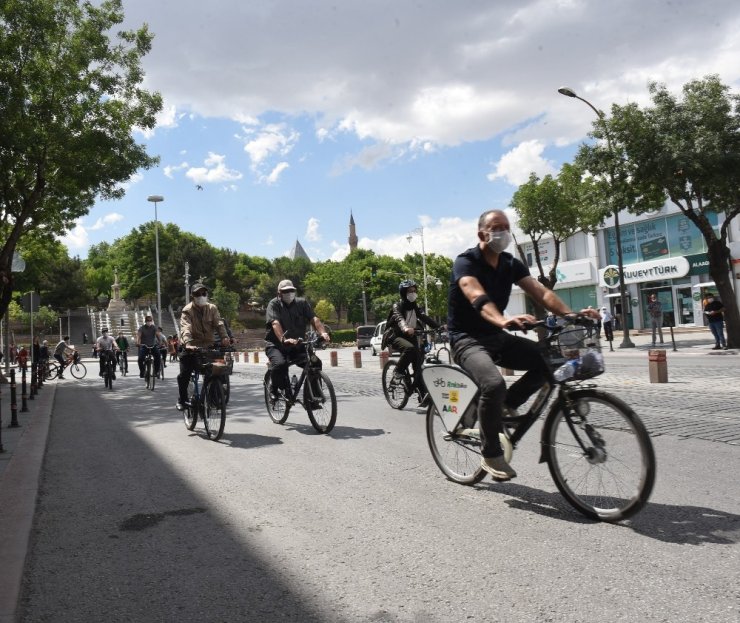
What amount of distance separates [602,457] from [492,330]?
1.05 m

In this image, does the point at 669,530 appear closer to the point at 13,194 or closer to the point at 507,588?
the point at 507,588

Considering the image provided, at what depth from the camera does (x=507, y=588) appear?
116 inches

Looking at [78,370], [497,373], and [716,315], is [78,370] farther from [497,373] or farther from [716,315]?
[497,373]

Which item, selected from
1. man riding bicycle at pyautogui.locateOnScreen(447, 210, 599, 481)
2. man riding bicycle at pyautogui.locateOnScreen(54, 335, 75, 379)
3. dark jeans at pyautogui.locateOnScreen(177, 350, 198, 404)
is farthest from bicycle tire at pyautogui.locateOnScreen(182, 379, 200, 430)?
man riding bicycle at pyautogui.locateOnScreen(54, 335, 75, 379)

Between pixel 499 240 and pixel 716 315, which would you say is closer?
pixel 499 240

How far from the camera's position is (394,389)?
973cm

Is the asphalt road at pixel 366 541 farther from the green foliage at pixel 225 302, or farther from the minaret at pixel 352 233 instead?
the minaret at pixel 352 233

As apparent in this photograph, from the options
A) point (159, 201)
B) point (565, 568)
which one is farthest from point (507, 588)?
point (159, 201)

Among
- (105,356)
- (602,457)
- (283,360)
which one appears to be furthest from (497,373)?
(105,356)

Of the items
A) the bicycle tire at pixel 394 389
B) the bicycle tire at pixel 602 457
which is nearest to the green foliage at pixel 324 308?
the bicycle tire at pixel 394 389

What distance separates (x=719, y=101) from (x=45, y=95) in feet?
60.6

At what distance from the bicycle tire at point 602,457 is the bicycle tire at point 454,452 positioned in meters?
0.64

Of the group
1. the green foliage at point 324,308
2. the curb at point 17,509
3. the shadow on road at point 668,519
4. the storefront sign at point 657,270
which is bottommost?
the shadow on road at point 668,519

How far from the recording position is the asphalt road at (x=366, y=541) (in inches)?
112
